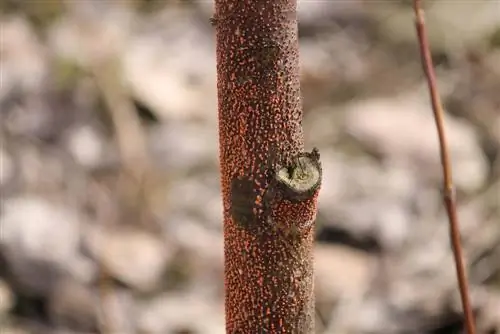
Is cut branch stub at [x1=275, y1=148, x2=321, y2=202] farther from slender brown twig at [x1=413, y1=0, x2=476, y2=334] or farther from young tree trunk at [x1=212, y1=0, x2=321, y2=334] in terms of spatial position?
slender brown twig at [x1=413, y1=0, x2=476, y2=334]

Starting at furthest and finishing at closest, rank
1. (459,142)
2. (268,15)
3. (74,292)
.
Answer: (459,142) < (74,292) < (268,15)

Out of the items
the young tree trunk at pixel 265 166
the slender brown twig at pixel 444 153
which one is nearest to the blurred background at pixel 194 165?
the slender brown twig at pixel 444 153

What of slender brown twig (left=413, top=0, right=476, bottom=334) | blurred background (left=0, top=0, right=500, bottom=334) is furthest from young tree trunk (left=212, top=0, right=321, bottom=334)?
blurred background (left=0, top=0, right=500, bottom=334)

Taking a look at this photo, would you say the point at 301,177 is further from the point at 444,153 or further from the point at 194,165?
the point at 194,165

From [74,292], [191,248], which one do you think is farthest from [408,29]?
[74,292]

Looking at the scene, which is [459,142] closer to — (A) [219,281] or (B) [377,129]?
(B) [377,129]
